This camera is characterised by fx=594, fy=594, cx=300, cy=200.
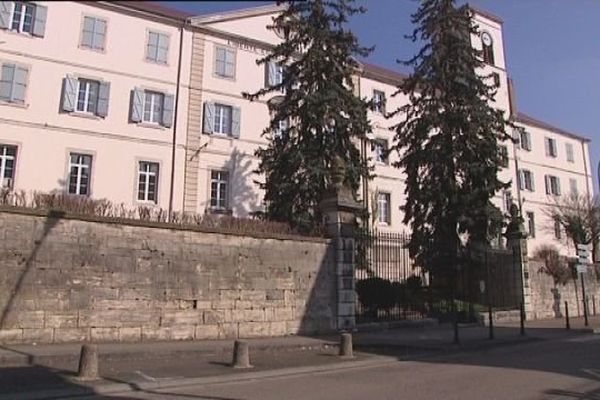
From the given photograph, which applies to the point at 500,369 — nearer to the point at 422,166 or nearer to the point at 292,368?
the point at 292,368

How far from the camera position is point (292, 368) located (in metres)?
11.7

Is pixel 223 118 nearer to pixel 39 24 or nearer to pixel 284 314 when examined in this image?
pixel 39 24

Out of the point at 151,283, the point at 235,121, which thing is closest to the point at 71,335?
the point at 151,283

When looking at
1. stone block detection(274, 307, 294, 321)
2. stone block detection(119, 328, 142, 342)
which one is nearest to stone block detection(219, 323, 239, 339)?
stone block detection(274, 307, 294, 321)

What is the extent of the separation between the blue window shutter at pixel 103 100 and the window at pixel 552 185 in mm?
38641

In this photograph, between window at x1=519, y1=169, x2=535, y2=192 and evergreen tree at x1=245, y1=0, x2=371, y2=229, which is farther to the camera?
window at x1=519, y1=169, x2=535, y2=192

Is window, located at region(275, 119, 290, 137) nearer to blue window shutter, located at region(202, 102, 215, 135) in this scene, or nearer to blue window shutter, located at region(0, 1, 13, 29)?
blue window shutter, located at region(202, 102, 215, 135)

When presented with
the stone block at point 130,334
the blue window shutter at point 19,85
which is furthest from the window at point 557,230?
the stone block at point 130,334

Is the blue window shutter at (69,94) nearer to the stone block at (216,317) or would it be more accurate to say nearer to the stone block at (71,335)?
the stone block at (216,317)

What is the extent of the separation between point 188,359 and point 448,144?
644 inches

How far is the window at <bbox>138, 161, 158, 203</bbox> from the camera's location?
2978 cm

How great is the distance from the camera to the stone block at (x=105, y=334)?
12992mm

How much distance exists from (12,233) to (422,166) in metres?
17.6

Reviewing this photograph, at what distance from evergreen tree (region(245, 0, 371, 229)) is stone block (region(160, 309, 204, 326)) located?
23.9 ft
